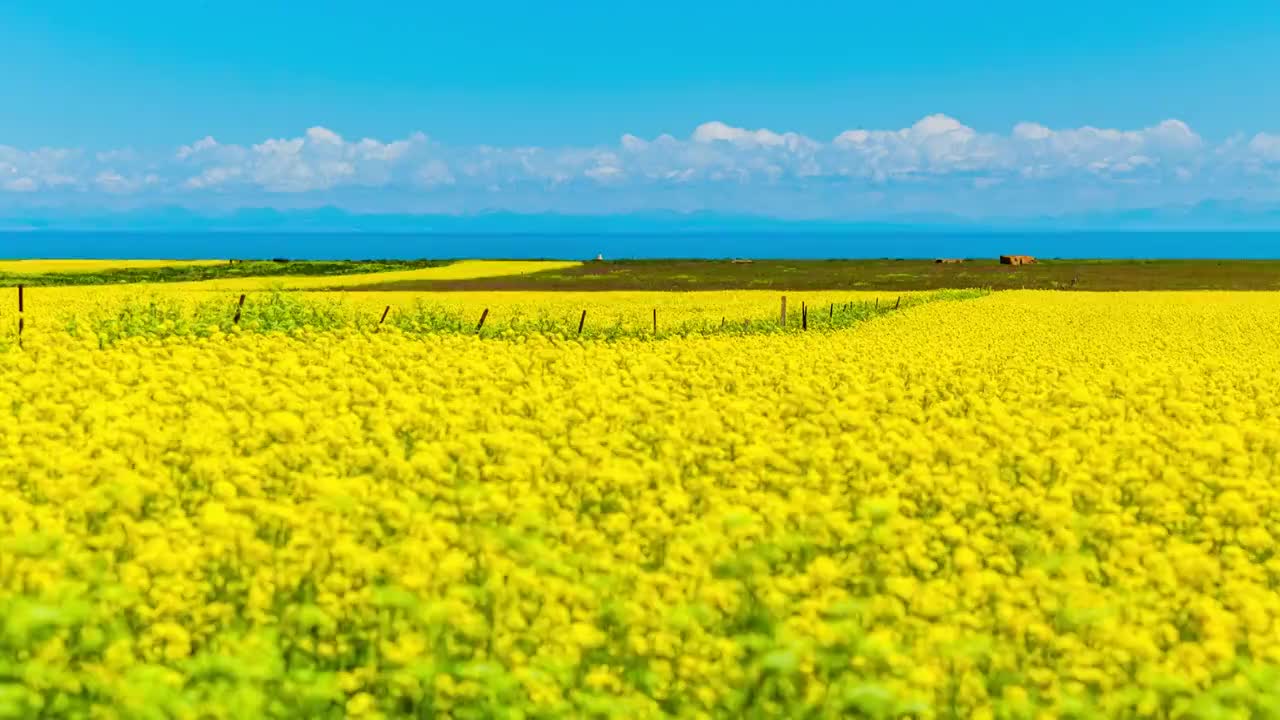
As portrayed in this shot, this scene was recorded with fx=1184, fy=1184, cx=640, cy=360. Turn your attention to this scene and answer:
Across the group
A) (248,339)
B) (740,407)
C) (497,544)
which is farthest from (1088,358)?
(497,544)

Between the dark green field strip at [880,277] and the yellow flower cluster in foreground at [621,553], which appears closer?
the yellow flower cluster in foreground at [621,553]

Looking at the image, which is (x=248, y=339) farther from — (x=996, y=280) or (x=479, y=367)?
(x=996, y=280)

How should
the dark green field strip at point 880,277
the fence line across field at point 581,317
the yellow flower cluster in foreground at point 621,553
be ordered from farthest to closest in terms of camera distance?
1. the dark green field strip at point 880,277
2. the fence line across field at point 581,317
3. the yellow flower cluster in foreground at point 621,553

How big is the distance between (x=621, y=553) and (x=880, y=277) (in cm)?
9139

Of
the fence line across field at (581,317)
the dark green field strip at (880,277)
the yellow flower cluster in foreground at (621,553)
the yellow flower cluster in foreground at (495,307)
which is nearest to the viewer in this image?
the yellow flower cluster in foreground at (621,553)

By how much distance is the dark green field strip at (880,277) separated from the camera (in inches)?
3236

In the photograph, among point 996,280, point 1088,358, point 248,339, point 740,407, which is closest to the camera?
point 740,407

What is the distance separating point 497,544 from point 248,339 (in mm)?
13155

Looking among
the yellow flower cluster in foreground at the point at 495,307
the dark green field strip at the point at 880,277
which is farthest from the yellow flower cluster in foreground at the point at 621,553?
the dark green field strip at the point at 880,277

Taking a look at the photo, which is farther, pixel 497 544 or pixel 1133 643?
pixel 497 544

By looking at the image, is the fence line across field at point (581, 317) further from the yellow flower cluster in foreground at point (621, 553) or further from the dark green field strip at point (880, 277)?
the dark green field strip at point (880, 277)

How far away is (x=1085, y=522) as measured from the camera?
10.0m

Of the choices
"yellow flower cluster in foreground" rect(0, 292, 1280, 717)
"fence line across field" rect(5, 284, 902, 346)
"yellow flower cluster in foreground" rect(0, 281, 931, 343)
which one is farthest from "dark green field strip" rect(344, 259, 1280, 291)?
"yellow flower cluster in foreground" rect(0, 292, 1280, 717)

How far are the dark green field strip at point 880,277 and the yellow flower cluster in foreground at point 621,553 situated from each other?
6302 cm
